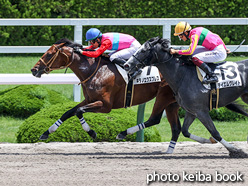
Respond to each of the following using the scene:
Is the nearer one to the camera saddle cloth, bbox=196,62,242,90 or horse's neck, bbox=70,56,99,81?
saddle cloth, bbox=196,62,242,90

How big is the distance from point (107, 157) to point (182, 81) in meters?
1.37

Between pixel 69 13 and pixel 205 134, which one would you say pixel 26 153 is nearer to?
pixel 205 134

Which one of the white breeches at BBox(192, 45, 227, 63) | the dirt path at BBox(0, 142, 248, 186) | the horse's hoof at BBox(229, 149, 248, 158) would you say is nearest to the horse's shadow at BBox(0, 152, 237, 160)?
the dirt path at BBox(0, 142, 248, 186)

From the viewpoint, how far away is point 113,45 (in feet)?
27.6

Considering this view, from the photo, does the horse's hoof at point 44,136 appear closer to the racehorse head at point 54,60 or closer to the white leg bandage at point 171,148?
the racehorse head at point 54,60

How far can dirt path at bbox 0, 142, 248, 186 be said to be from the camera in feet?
20.7

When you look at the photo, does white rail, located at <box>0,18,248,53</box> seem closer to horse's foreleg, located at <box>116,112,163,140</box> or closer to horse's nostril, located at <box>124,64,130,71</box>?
horse's foreleg, located at <box>116,112,163,140</box>

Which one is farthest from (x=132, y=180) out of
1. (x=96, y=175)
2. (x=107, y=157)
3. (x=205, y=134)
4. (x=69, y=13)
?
(x=69, y=13)

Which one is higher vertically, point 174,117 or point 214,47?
point 214,47

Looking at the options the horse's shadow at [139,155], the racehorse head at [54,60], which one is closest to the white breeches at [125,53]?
the racehorse head at [54,60]

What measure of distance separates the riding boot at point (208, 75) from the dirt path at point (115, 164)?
0.98 m

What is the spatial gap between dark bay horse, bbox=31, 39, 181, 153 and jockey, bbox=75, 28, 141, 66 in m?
0.13

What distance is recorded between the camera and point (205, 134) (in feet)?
34.6

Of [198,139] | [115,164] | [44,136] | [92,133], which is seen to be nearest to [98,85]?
[92,133]
